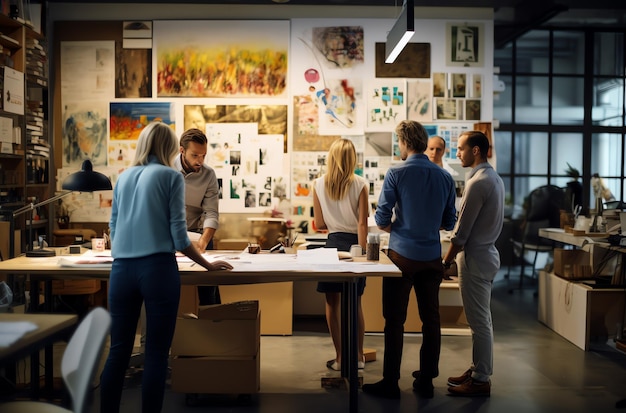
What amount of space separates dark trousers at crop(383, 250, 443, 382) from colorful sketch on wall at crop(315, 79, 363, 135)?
2714 mm

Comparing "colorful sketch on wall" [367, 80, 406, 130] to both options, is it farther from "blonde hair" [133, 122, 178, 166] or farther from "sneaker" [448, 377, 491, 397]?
"blonde hair" [133, 122, 178, 166]

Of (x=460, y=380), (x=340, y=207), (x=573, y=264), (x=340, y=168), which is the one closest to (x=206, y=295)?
(x=340, y=207)

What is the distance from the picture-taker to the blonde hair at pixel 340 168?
416 centimetres

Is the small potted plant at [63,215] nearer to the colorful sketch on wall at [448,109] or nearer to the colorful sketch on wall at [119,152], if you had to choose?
the colorful sketch on wall at [119,152]

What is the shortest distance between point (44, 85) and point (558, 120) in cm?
639

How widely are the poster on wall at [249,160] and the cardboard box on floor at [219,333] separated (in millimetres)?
2619

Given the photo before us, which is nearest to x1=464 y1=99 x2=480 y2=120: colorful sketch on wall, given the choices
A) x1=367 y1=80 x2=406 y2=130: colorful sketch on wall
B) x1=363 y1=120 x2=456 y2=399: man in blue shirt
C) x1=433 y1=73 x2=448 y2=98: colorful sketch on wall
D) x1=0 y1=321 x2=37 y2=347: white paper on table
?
x1=433 y1=73 x2=448 y2=98: colorful sketch on wall

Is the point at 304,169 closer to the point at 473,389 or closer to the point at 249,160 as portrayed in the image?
the point at 249,160

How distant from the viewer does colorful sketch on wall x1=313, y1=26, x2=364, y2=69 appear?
251 inches

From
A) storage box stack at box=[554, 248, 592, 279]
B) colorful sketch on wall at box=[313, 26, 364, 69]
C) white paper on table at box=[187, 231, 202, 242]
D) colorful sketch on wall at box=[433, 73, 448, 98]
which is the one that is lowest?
storage box stack at box=[554, 248, 592, 279]

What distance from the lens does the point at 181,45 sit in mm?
6340

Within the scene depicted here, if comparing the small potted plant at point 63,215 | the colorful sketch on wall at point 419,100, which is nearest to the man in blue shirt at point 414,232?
the colorful sketch on wall at point 419,100

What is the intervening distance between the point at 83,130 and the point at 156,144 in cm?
378

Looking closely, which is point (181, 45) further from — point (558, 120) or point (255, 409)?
point (558, 120)
